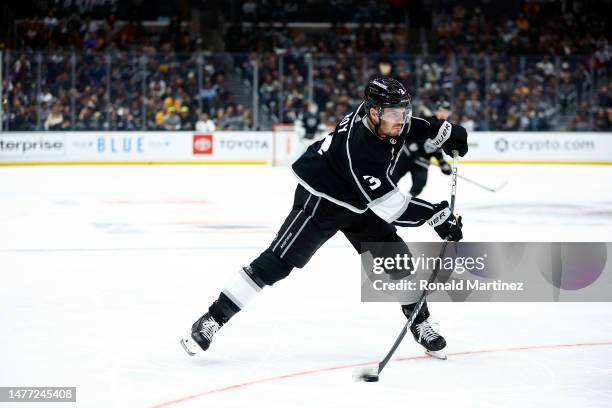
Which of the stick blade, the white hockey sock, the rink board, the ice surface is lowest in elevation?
the rink board

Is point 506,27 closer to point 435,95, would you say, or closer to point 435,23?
point 435,23

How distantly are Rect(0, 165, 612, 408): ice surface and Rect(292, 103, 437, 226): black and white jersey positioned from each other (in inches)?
25.7

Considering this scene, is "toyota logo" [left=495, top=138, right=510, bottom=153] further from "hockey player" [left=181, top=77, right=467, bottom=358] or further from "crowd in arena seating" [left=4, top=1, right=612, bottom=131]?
"hockey player" [left=181, top=77, right=467, bottom=358]

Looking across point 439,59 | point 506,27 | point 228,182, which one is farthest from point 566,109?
point 228,182

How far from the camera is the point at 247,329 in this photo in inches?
182

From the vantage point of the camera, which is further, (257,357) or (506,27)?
(506,27)

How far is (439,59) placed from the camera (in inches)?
752

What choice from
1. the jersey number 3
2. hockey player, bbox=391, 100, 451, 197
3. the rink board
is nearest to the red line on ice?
the jersey number 3

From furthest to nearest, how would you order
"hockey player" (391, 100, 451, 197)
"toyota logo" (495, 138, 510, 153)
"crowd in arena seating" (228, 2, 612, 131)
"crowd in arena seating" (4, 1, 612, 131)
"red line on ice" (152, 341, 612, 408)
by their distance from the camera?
"crowd in arena seating" (228, 2, 612, 131), "toyota logo" (495, 138, 510, 153), "crowd in arena seating" (4, 1, 612, 131), "hockey player" (391, 100, 451, 197), "red line on ice" (152, 341, 612, 408)

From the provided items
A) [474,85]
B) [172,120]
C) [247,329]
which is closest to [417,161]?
[247,329]

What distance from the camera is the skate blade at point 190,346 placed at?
3.96 metres

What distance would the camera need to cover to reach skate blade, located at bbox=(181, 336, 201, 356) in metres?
3.96

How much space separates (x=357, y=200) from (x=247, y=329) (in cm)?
107

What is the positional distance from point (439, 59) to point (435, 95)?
0.77 m
